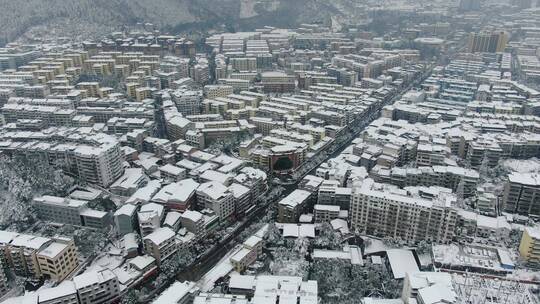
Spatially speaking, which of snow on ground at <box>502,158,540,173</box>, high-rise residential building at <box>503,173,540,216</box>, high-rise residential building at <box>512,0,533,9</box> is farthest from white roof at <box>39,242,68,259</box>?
high-rise residential building at <box>512,0,533,9</box>

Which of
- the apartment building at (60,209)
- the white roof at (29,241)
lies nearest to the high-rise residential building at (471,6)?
the apartment building at (60,209)

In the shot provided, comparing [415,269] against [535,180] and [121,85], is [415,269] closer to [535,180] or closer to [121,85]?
[535,180]

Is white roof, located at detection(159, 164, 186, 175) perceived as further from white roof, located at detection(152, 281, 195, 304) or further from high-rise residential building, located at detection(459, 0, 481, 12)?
high-rise residential building, located at detection(459, 0, 481, 12)

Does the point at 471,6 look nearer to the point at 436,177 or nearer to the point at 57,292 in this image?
the point at 436,177

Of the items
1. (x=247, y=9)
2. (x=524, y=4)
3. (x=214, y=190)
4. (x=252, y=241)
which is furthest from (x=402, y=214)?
(x=524, y=4)

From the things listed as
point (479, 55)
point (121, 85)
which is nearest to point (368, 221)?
point (121, 85)
